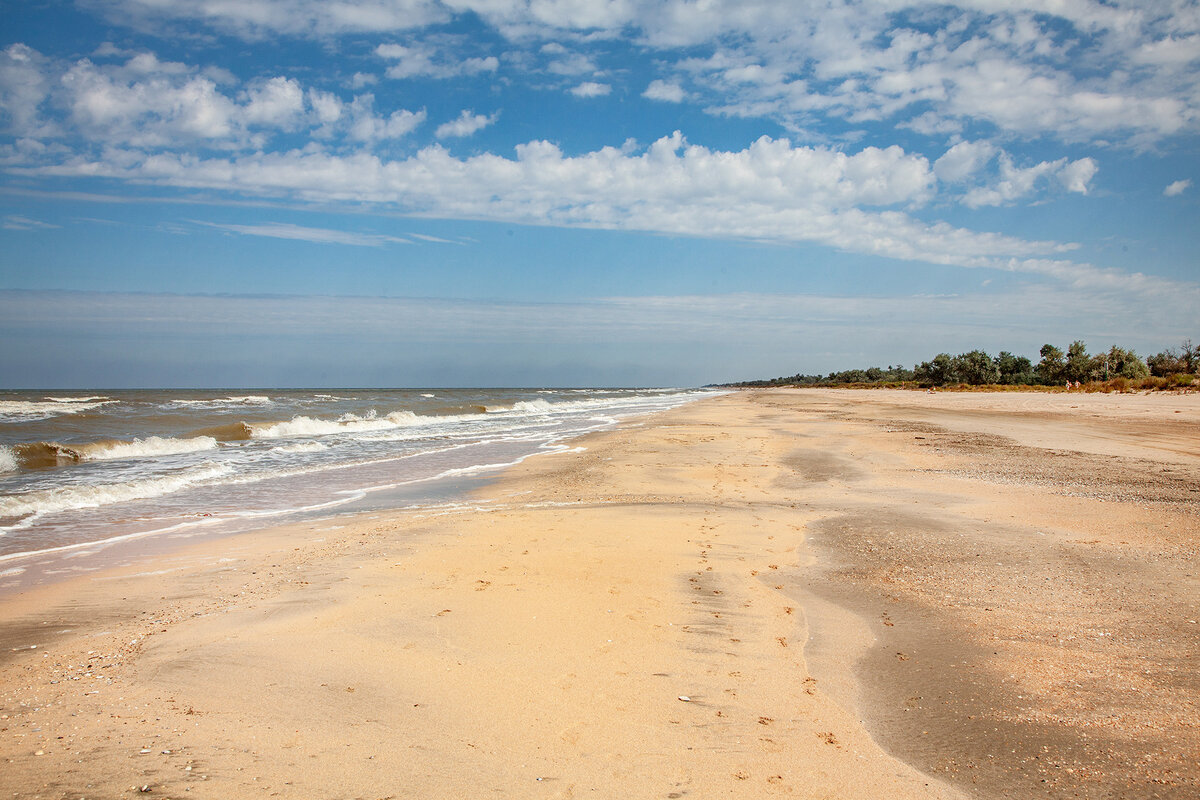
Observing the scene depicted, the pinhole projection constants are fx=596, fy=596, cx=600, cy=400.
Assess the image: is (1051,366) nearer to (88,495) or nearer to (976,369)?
(976,369)

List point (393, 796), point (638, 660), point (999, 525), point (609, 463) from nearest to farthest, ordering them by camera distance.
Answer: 1. point (393, 796)
2. point (638, 660)
3. point (999, 525)
4. point (609, 463)

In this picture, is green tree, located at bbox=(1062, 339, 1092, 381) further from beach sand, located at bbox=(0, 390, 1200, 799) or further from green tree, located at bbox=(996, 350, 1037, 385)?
beach sand, located at bbox=(0, 390, 1200, 799)

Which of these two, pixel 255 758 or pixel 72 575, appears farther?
pixel 72 575

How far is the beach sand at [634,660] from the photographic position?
2.89 metres

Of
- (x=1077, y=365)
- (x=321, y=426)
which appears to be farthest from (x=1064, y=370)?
(x=321, y=426)

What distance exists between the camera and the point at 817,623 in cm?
478

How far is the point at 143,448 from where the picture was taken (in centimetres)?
1795

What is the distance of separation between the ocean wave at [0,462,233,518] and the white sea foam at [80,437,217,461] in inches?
231

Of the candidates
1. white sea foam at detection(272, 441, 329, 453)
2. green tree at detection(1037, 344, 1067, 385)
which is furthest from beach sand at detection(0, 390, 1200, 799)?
green tree at detection(1037, 344, 1067, 385)

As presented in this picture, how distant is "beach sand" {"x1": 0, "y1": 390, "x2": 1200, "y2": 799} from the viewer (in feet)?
9.50

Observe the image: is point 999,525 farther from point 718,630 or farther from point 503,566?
point 503,566

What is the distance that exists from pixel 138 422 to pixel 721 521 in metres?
28.5

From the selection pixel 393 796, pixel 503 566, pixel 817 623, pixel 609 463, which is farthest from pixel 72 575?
pixel 609 463

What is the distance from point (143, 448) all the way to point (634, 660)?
1970cm
